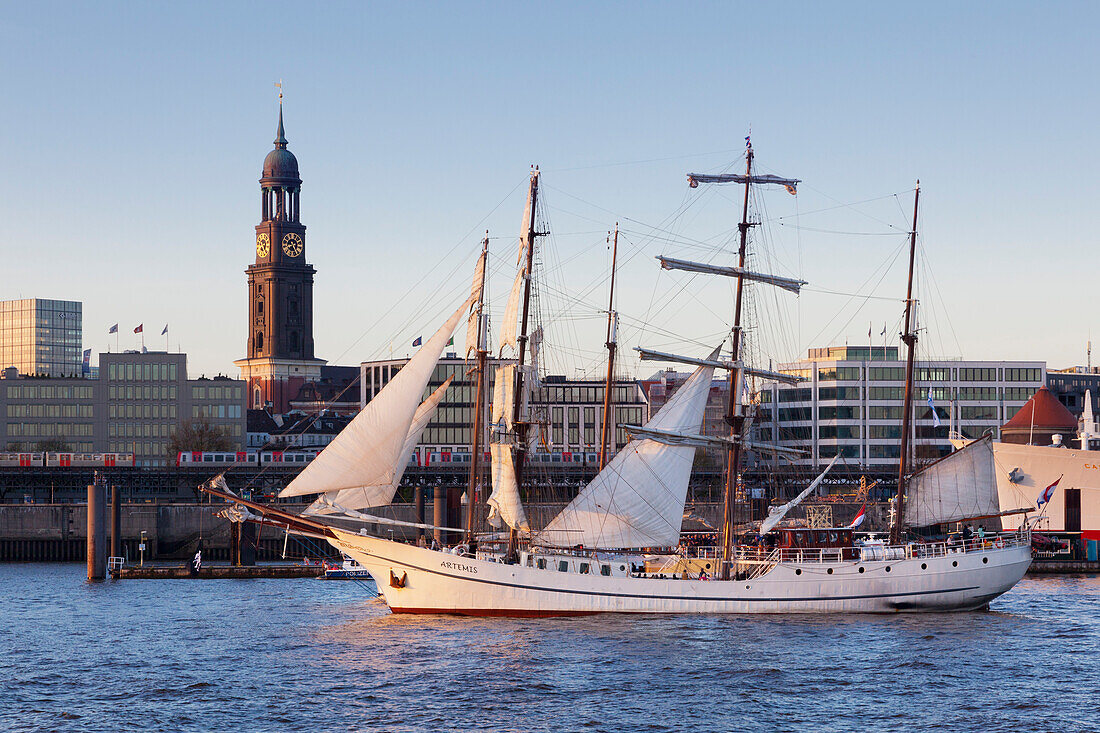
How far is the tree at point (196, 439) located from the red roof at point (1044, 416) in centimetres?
9646

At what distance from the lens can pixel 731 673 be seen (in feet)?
180

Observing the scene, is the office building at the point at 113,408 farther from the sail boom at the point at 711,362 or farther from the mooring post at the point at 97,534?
the sail boom at the point at 711,362

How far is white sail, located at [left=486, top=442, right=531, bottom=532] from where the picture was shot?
7181 centimetres

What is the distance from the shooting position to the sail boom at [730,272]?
254ft

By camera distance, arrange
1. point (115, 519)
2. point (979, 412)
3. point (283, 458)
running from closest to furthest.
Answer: point (115, 519) → point (283, 458) → point (979, 412)

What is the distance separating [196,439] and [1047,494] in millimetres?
107782

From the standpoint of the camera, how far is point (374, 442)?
7019 cm

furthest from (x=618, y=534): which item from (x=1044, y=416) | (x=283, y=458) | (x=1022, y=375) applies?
(x=1022, y=375)

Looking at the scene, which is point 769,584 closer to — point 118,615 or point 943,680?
point 943,680

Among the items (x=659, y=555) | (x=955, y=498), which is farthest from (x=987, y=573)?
(x=659, y=555)

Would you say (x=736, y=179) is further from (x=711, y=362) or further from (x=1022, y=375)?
(x=1022, y=375)

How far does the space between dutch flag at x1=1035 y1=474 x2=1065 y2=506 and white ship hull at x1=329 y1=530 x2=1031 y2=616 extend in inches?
1049

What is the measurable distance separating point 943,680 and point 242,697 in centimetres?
2533

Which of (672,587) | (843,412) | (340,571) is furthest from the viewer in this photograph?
(843,412)
